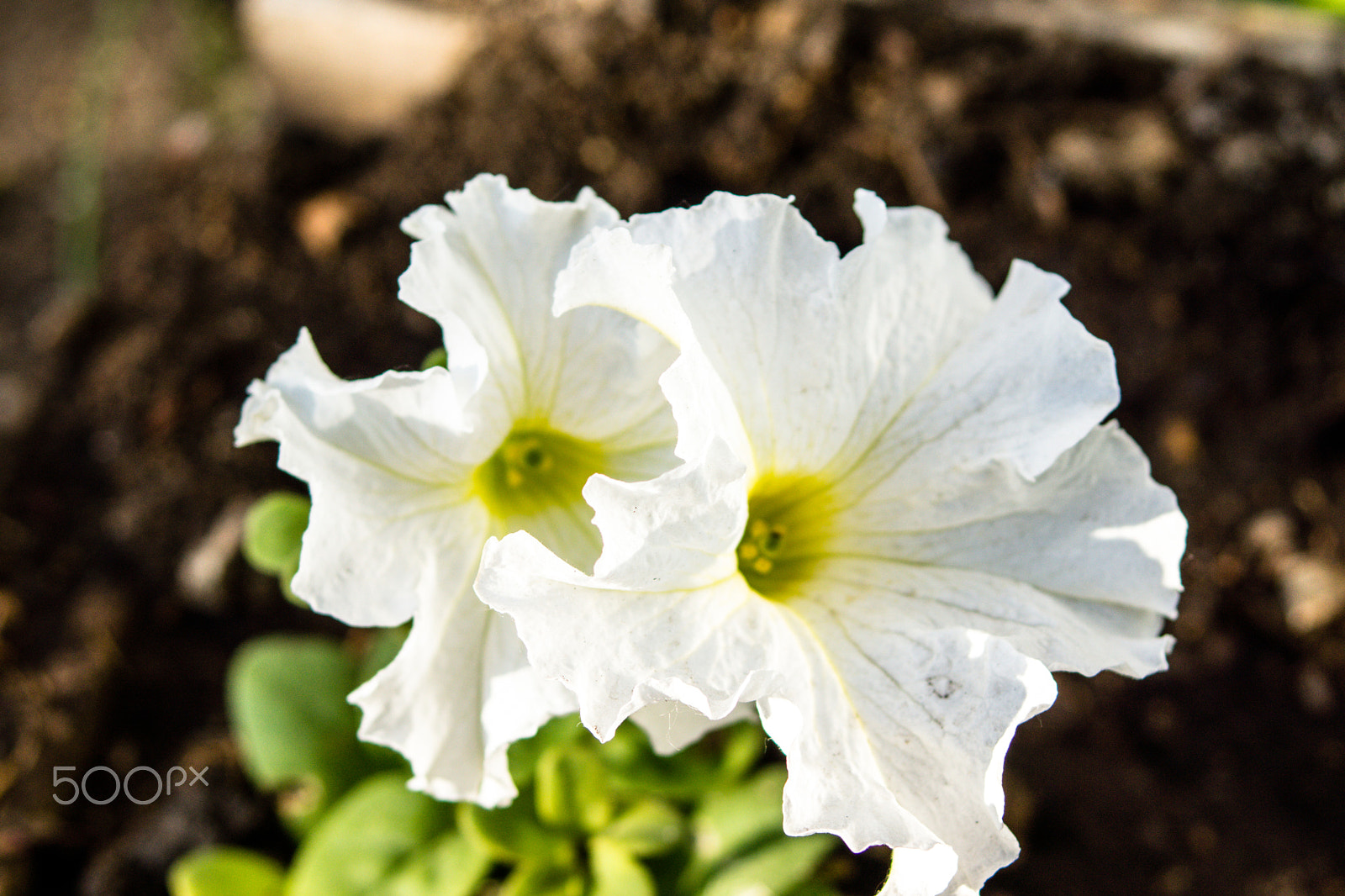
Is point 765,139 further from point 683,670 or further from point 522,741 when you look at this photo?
point 683,670

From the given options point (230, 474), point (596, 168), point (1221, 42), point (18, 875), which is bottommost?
point (18, 875)

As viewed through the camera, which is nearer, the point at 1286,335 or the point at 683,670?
the point at 683,670

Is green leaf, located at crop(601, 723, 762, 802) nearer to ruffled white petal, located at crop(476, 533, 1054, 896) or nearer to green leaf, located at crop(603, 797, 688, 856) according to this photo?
green leaf, located at crop(603, 797, 688, 856)

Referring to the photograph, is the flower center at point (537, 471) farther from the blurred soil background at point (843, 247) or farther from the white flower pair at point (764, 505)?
the blurred soil background at point (843, 247)

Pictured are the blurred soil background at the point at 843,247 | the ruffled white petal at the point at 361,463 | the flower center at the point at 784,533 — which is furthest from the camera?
the blurred soil background at the point at 843,247

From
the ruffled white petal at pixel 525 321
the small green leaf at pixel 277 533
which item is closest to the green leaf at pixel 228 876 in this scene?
the small green leaf at pixel 277 533

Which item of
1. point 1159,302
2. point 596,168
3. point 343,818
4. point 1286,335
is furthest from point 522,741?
point 1286,335

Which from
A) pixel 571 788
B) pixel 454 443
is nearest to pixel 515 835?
pixel 571 788
